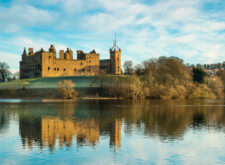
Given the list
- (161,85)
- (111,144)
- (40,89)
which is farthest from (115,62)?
(111,144)

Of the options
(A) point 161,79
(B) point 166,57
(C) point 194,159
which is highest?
(B) point 166,57

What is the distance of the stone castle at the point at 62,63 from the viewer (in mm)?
104375

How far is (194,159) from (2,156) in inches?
314

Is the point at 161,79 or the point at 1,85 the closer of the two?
the point at 161,79

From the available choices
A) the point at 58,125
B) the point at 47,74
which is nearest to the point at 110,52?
the point at 47,74

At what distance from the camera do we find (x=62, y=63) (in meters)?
107

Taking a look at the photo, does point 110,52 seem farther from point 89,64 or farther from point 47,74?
point 47,74

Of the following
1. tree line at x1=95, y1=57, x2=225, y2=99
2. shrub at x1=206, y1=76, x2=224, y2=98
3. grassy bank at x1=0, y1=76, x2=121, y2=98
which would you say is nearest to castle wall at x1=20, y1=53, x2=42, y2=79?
grassy bank at x1=0, y1=76, x2=121, y2=98

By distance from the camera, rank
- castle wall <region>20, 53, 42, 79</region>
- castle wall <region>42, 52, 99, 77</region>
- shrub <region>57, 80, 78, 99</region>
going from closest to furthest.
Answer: shrub <region>57, 80, 78, 99</region> → castle wall <region>42, 52, 99, 77</region> → castle wall <region>20, 53, 42, 79</region>

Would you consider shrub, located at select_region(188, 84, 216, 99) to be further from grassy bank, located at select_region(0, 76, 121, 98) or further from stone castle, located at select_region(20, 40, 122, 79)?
stone castle, located at select_region(20, 40, 122, 79)

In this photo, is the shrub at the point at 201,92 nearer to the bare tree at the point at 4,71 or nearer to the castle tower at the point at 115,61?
the castle tower at the point at 115,61

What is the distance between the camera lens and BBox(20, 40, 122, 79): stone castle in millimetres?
104375

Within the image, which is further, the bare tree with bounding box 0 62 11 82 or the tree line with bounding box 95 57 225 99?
the bare tree with bounding box 0 62 11 82

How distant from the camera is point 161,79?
72.2 metres
